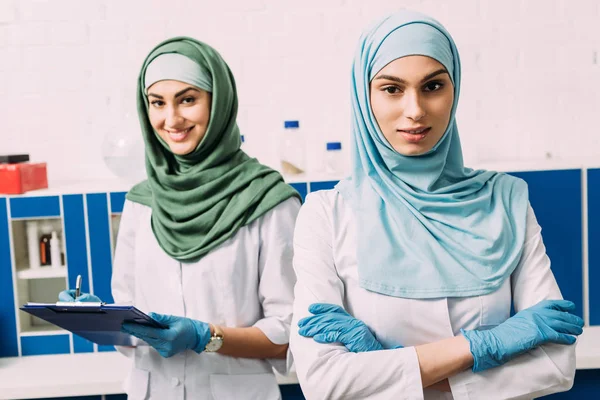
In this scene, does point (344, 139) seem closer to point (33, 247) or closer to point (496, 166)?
point (496, 166)

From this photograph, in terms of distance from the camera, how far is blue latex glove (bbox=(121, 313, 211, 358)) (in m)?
1.61

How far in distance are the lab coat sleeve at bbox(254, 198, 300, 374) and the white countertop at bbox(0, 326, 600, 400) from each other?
0.64 meters

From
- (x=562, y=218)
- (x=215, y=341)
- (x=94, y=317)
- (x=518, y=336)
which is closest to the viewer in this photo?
(x=518, y=336)

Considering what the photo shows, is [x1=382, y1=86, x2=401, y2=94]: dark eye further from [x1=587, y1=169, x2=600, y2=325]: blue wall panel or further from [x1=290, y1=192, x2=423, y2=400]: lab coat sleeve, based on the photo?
[x1=587, y1=169, x2=600, y2=325]: blue wall panel

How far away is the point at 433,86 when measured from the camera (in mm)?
1359

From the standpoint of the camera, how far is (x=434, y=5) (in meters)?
2.86


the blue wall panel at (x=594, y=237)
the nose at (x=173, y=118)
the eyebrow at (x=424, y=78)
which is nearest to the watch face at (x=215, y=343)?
the nose at (x=173, y=118)

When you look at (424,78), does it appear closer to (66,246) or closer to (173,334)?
(173,334)

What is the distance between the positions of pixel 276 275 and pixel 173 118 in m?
0.45

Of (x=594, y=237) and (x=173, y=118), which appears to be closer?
(x=173, y=118)

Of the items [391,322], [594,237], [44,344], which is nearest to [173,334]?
[391,322]

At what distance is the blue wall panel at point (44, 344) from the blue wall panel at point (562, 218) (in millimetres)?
1728

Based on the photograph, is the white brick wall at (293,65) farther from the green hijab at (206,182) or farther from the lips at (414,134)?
the lips at (414,134)

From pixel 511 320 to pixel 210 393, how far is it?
2.57ft
